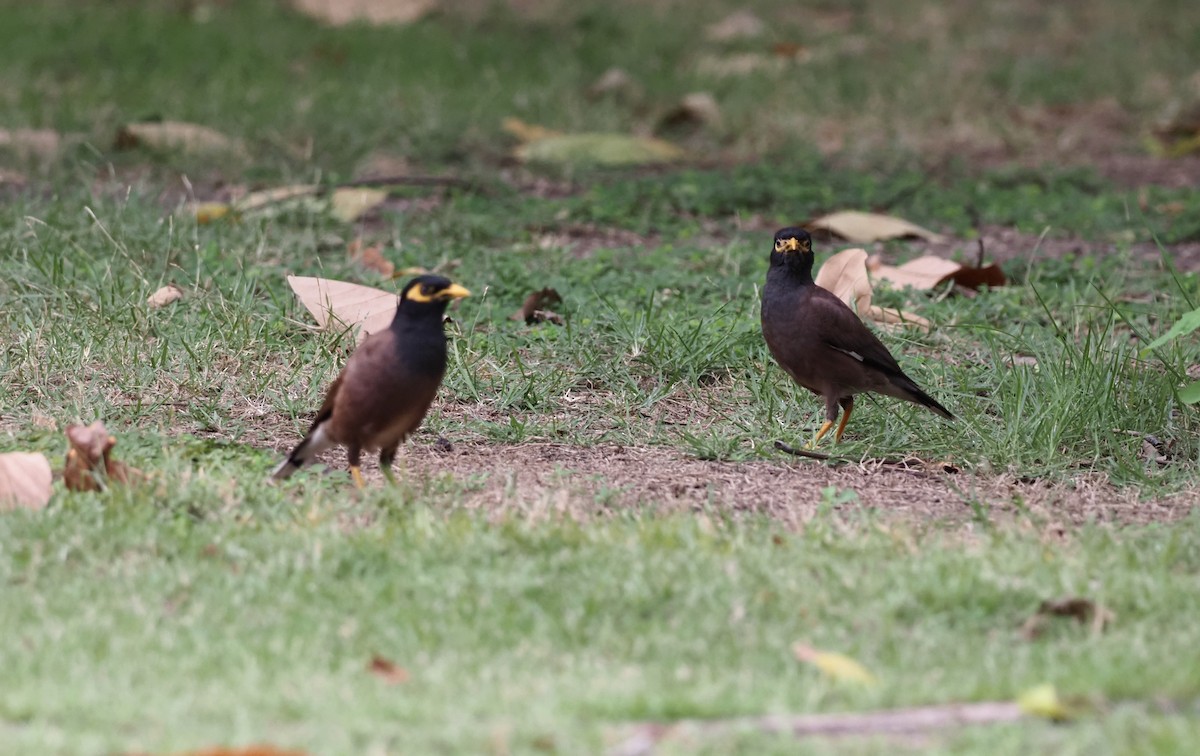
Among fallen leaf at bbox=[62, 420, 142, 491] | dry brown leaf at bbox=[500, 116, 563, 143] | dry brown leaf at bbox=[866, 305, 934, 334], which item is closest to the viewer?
fallen leaf at bbox=[62, 420, 142, 491]

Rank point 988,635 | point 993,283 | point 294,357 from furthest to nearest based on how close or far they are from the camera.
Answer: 1. point 993,283
2. point 294,357
3. point 988,635

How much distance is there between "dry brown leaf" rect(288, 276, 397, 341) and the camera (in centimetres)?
635

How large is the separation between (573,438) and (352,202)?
10.6 ft

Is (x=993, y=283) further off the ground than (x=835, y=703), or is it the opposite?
(x=835, y=703)

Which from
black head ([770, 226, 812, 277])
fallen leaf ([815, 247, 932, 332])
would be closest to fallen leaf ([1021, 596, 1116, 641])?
black head ([770, 226, 812, 277])

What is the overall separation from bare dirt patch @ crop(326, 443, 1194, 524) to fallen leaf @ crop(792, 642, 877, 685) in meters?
1.13

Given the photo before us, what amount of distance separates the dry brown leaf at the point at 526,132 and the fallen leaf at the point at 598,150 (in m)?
0.11

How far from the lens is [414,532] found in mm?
4441

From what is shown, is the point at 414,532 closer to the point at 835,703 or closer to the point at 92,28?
the point at 835,703

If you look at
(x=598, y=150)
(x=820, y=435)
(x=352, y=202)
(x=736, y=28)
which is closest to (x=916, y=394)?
(x=820, y=435)

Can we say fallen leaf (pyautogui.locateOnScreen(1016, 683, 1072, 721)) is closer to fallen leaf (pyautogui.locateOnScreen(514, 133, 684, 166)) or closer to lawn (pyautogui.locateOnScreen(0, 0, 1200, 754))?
lawn (pyautogui.locateOnScreen(0, 0, 1200, 754))

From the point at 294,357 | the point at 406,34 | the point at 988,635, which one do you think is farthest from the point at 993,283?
the point at 406,34

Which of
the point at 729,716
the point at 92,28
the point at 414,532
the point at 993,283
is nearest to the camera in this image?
the point at 729,716

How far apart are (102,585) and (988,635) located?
7.51 ft
